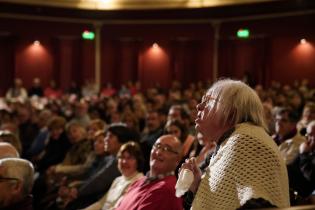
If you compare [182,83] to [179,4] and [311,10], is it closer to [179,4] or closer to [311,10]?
[179,4]

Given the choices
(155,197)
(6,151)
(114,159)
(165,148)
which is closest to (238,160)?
(155,197)

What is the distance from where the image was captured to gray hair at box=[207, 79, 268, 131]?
6.42 feet

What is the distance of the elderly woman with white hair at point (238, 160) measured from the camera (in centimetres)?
177

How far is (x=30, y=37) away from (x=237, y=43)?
689 cm

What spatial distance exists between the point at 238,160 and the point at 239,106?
256 mm

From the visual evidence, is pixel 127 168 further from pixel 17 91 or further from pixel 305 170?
pixel 17 91

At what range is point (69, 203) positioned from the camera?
14.5ft

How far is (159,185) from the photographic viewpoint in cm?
312

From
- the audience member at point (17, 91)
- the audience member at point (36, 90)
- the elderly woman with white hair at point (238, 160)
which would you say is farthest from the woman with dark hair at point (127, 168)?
the audience member at point (36, 90)

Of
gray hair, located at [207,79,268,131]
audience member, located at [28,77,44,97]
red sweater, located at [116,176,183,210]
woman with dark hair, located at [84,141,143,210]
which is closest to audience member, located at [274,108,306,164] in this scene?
woman with dark hair, located at [84,141,143,210]

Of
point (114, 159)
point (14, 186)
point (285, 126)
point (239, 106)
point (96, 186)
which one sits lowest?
point (96, 186)

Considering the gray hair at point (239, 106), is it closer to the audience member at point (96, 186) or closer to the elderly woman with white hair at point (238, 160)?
the elderly woman with white hair at point (238, 160)

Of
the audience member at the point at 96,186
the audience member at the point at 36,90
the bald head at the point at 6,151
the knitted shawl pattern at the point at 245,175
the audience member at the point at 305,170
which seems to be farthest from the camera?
the audience member at the point at 36,90

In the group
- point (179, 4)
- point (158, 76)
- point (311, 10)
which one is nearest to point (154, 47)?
point (158, 76)
